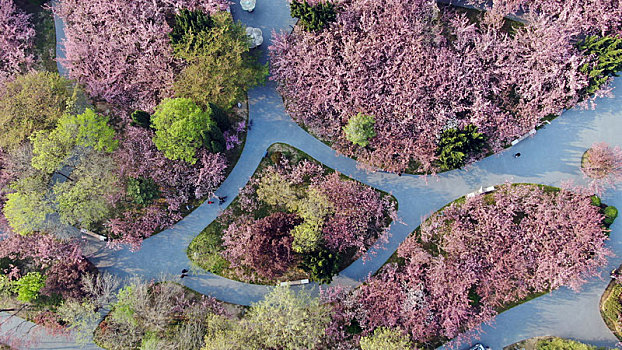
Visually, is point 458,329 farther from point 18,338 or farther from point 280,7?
point 18,338

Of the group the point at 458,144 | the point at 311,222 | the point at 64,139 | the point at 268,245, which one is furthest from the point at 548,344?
the point at 64,139

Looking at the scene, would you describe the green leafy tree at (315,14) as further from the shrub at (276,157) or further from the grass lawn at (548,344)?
the grass lawn at (548,344)

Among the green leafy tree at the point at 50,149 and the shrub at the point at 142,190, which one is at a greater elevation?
the green leafy tree at the point at 50,149

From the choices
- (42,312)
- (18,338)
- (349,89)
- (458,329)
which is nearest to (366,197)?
(349,89)

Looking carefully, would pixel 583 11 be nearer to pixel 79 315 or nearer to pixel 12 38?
pixel 79 315

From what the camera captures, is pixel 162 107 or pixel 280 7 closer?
pixel 162 107

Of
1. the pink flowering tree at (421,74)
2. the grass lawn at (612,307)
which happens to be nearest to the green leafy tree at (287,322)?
the pink flowering tree at (421,74)
